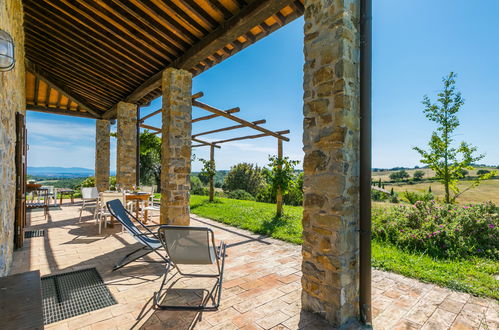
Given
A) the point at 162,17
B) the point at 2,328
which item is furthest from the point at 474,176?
the point at 2,328

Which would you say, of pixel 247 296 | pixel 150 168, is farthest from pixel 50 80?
pixel 150 168

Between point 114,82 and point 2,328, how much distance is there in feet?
21.4

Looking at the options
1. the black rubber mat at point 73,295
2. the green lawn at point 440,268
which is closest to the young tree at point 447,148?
the green lawn at point 440,268

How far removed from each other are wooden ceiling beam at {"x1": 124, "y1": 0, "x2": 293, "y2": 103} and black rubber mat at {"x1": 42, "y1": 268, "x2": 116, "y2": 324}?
3733mm

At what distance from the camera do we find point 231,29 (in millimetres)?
3496

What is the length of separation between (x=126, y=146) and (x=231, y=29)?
546cm

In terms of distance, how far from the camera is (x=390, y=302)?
2.31 m

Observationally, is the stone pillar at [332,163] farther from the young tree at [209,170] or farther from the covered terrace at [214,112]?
the young tree at [209,170]

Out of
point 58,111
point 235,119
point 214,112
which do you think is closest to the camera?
point 214,112

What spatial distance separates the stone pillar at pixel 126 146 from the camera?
7.24 meters

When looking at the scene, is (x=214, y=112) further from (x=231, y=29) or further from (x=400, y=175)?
(x=400, y=175)

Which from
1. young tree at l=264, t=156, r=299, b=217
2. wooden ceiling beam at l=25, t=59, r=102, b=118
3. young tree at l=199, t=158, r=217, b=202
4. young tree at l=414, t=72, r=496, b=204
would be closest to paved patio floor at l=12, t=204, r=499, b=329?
young tree at l=264, t=156, r=299, b=217

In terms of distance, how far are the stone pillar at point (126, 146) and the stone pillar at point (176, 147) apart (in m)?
3.20

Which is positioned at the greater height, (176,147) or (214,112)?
(214,112)
